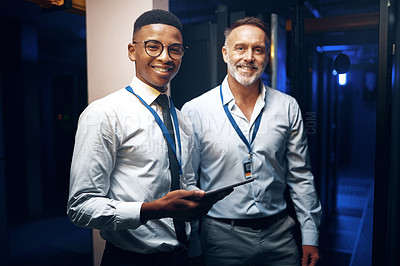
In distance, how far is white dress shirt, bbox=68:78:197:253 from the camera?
130 centimetres

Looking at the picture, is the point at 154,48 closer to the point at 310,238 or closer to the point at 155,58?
the point at 155,58

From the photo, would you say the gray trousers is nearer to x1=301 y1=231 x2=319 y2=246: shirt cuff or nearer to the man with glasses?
x1=301 y1=231 x2=319 y2=246: shirt cuff

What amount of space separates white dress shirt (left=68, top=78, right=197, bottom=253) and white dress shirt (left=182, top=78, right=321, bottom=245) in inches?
11.3

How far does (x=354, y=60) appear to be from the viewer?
195cm

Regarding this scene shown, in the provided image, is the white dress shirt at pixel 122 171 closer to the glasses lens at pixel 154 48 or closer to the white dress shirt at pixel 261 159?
the glasses lens at pixel 154 48

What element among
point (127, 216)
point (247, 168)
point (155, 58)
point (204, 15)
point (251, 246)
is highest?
point (204, 15)

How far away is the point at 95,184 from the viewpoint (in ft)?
4.27

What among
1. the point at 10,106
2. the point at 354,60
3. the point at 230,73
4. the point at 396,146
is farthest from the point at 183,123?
the point at 10,106

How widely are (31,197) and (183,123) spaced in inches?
179

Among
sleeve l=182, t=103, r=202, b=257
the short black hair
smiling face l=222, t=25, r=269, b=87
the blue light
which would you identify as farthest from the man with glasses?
the blue light

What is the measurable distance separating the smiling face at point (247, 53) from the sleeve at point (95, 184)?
770 millimetres

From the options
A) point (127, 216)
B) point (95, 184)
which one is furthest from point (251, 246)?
point (95, 184)

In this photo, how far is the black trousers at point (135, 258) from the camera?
4.64 feet

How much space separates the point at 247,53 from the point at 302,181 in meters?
0.76
